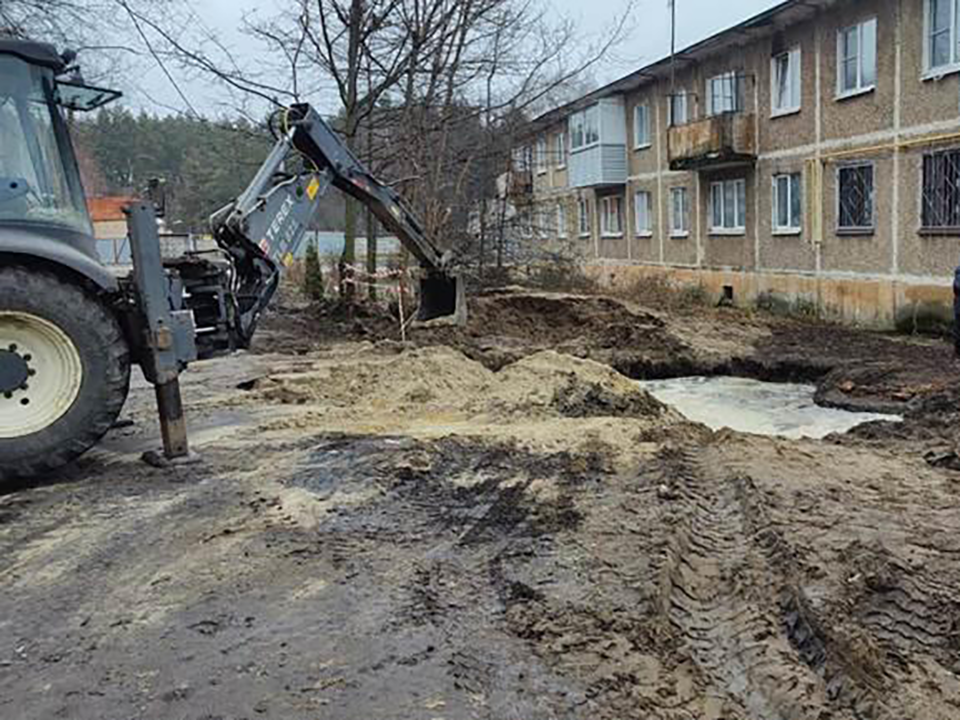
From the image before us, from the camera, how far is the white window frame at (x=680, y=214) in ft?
81.9

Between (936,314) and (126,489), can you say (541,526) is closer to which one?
(126,489)

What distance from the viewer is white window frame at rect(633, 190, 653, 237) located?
27375 mm

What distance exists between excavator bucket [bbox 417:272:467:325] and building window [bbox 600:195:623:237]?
53.5ft

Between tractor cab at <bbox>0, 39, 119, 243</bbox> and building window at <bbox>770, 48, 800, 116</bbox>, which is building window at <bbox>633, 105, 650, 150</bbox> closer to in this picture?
building window at <bbox>770, 48, 800, 116</bbox>

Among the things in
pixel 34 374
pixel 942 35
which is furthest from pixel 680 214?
pixel 34 374

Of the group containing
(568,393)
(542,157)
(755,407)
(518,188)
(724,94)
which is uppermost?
(724,94)

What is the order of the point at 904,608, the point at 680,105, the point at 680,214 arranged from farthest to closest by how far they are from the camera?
the point at 680,214, the point at 680,105, the point at 904,608

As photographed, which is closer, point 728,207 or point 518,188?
point 728,207

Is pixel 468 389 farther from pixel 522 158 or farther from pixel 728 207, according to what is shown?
pixel 522 158

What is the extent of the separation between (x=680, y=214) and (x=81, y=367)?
70.6 ft

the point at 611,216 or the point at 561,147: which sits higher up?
the point at 561,147

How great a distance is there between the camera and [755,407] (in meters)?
11.2

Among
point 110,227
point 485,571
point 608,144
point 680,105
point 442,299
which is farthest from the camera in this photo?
point 608,144

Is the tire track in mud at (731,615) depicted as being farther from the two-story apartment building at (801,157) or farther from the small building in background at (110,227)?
the two-story apartment building at (801,157)
